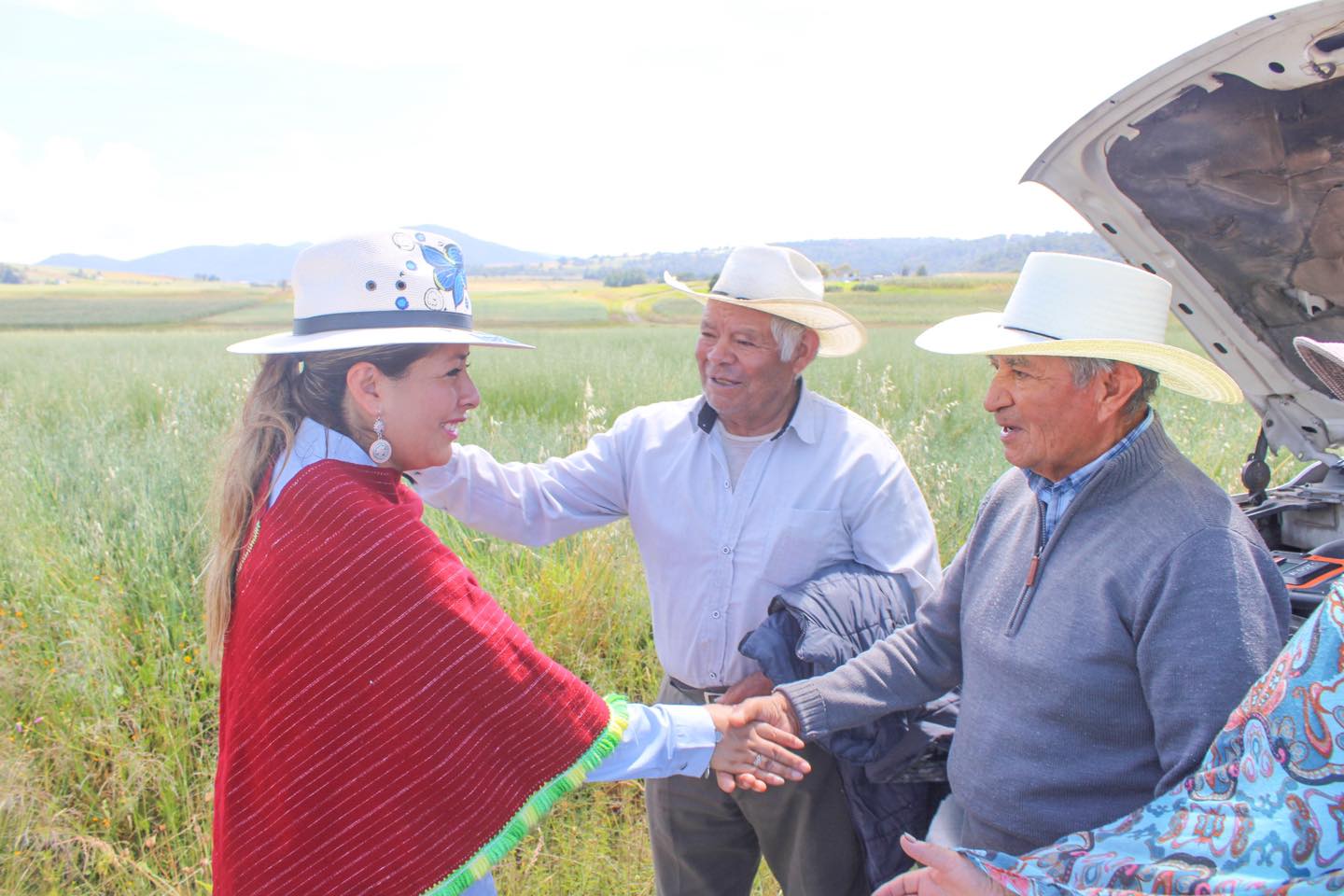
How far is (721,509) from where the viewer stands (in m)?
2.66

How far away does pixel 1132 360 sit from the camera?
5.96 ft

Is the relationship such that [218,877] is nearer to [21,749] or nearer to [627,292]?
[21,749]

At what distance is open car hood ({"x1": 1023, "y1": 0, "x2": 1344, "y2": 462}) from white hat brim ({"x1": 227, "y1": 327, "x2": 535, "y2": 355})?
143 centimetres

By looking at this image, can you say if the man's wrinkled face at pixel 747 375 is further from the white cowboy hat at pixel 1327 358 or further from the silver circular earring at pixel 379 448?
the white cowboy hat at pixel 1327 358

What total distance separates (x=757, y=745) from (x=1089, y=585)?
2.91 feet

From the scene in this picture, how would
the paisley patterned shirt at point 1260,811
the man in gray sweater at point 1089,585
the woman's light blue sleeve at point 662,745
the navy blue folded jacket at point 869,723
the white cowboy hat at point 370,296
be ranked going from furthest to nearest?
the navy blue folded jacket at point 869,723, the woman's light blue sleeve at point 662,745, the white cowboy hat at point 370,296, the man in gray sweater at point 1089,585, the paisley patterned shirt at point 1260,811

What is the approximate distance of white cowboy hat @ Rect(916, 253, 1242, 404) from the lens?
1.83m

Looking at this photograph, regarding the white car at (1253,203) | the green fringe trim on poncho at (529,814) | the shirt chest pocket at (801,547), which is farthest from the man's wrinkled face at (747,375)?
the green fringe trim on poncho at (529,814)

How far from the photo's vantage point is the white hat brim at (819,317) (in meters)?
2.73

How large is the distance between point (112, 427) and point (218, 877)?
723cm

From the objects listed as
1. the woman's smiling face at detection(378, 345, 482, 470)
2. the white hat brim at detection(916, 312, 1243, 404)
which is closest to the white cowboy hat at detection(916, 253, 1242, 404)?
the white hat brim at detection(916, 312, 1243, 404)

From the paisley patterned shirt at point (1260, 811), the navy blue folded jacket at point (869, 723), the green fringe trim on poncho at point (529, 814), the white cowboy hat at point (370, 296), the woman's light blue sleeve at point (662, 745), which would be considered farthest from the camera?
the navy blue folded jacket at point (869, 723)

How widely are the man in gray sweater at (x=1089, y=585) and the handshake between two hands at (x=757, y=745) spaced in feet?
0.20

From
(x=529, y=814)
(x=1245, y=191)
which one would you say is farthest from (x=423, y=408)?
(x=1245, y=191)
